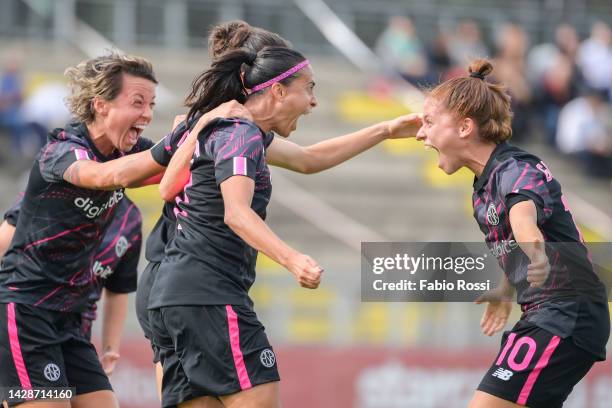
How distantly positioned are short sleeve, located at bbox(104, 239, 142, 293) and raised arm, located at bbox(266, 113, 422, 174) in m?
0.98

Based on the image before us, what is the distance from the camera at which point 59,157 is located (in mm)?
4992

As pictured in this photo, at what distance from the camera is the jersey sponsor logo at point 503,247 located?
4.58 metres

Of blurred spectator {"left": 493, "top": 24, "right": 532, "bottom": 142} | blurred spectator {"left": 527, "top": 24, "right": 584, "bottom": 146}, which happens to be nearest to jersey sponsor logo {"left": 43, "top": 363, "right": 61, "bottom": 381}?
blurred spectator {"left": 493, "top": 24, "right": 532, "bottom": 142}

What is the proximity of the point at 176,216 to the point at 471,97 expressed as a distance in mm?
1335

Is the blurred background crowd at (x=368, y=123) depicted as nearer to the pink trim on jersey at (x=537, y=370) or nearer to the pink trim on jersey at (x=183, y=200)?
the pink trim on jersey at (x=183, y=200)

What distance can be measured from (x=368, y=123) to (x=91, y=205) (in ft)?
30.8

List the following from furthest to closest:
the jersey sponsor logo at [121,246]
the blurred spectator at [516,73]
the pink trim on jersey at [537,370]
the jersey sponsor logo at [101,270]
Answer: the blurred spectator at [516,73] → the jersey sponsor logo at [121,246] → the jersey sponsor logo at [101,270] → the pink trim on jersey at [537,370]

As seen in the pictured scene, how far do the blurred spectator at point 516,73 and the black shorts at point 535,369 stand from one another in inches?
376

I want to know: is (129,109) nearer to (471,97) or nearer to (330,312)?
(471,97)

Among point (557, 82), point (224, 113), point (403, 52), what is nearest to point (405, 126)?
point (224, 113)

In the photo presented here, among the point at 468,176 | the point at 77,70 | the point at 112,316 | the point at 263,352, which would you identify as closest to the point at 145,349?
the point at 112,316

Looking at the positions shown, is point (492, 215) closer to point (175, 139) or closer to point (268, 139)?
point (268, 139)

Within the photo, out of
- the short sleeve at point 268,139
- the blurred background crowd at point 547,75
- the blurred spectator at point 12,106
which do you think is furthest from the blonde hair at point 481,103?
the blurred background crowd at point 547,75

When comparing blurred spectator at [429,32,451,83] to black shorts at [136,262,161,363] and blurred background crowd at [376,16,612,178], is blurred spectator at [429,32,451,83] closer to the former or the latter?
blurred background crowd at [376,16,612,178]
